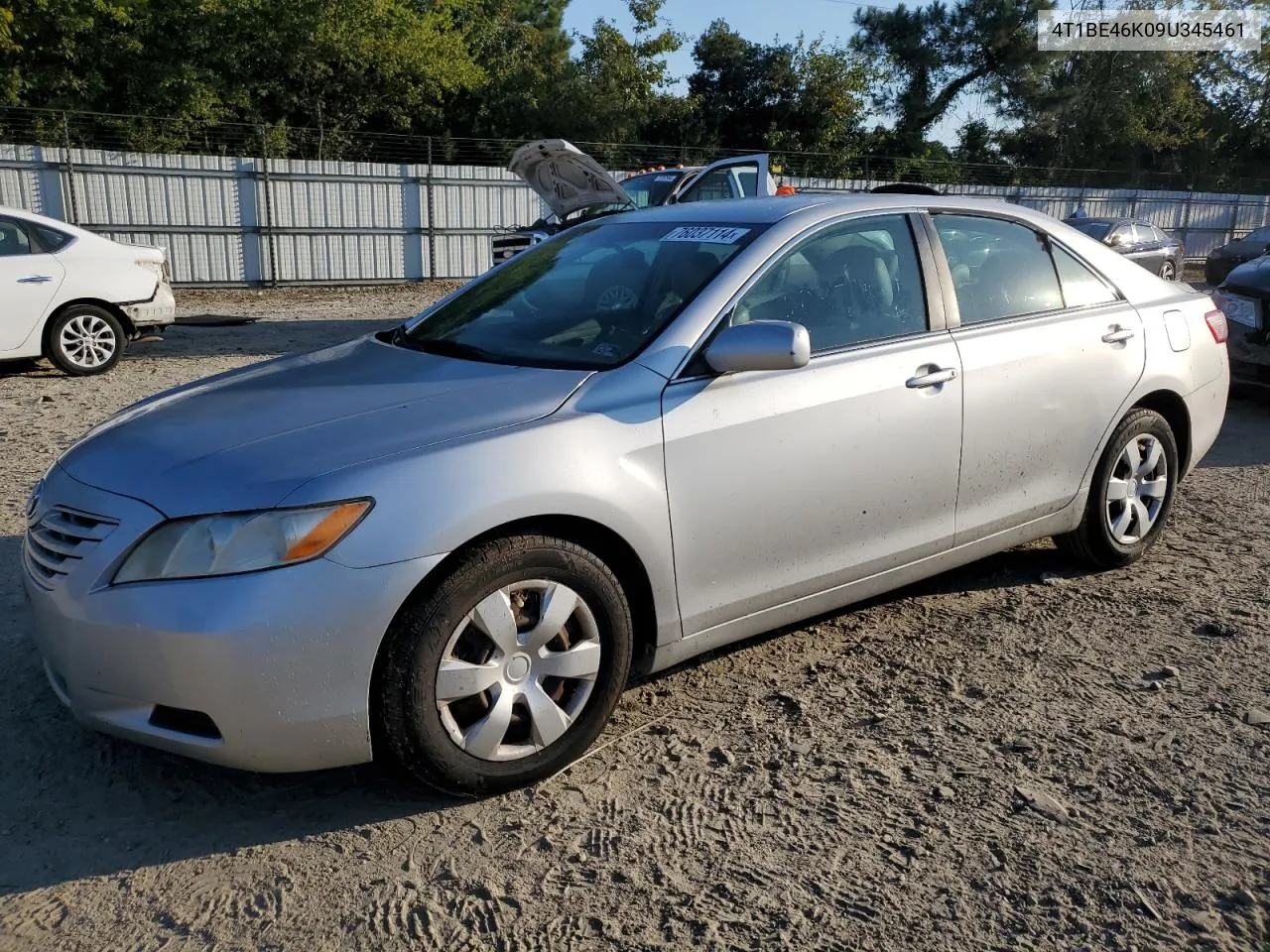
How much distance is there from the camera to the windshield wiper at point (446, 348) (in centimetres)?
354

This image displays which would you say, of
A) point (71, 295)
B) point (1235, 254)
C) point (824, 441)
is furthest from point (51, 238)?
point (1235, 254)

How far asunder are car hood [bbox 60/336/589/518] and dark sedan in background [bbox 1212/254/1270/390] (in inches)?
269

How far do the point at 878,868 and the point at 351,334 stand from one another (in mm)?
11664

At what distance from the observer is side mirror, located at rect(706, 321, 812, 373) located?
314 cm

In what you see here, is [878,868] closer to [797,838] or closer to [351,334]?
[797,838]

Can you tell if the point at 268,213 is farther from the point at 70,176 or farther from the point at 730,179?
the point at 730,179

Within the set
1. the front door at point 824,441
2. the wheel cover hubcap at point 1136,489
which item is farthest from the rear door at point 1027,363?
the wheel cover hubcap at point 1136,489

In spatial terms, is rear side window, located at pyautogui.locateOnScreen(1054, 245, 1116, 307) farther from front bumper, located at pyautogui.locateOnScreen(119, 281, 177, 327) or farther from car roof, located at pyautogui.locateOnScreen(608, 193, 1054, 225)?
front bumper, located at pyautogui.locateOnScreen(119, 281, 177, 327)

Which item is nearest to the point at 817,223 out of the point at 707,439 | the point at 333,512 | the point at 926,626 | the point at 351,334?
the point at 707,439

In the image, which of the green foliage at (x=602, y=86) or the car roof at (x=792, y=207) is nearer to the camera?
the car roof at (x=792, y=207)

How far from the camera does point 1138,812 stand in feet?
9.45

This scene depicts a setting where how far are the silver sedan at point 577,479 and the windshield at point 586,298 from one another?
16 millimetres

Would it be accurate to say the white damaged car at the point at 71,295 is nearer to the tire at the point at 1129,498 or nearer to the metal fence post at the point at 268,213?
the tire at the point at 1129,498

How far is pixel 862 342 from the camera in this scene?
3.69 meters
